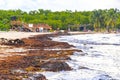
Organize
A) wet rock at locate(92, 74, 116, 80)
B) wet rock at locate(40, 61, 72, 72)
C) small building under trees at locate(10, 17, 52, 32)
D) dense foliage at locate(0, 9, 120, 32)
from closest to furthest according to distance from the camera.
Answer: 1. wet rock at locate(92, 74, 116, 80)
2. wet rock at locate(40, 61, 72, 72)
3. small building under trees at locate(10, 17, 52, 32)
4. dense foliage at locate(0, 9, 120, 32)

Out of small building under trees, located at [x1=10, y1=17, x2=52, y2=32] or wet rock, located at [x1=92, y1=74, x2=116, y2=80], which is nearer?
wet rock, located at [x1=92, y1=74, x2=116, y2=80]

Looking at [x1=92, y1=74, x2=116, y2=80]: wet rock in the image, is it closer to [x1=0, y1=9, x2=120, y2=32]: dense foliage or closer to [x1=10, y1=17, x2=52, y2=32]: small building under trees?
[x1=10, y1=17, x2=52, y2=32]: small building under trees

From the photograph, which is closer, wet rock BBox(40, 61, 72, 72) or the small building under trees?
wet rock BBox(40, 61, 72, 72)

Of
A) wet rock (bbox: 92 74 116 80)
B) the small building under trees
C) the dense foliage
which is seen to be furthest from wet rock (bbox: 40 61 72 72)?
the dense foliage

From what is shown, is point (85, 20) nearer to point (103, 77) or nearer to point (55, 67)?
point (55, 67)

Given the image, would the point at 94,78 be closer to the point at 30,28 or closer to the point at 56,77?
the point at 56,77

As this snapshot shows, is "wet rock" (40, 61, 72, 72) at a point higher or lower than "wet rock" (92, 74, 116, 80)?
higher

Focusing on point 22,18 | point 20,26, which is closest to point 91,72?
point 20,26

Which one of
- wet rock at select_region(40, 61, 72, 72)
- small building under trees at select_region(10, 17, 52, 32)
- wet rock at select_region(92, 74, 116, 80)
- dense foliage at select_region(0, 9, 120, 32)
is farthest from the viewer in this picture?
dense foliage at select_region(0, 9, 120, 32)

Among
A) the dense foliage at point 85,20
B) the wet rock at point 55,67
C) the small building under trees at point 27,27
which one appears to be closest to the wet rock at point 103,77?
the wet rock at point 55,67

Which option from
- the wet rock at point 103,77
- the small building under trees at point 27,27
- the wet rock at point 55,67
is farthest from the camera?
the small building under trees at point 27,27

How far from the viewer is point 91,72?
21234 mm

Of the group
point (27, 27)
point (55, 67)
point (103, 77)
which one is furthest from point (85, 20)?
point (103, 77)

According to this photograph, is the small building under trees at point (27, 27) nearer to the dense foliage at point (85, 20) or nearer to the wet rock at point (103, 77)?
the dense foliage at point (85, 20)
